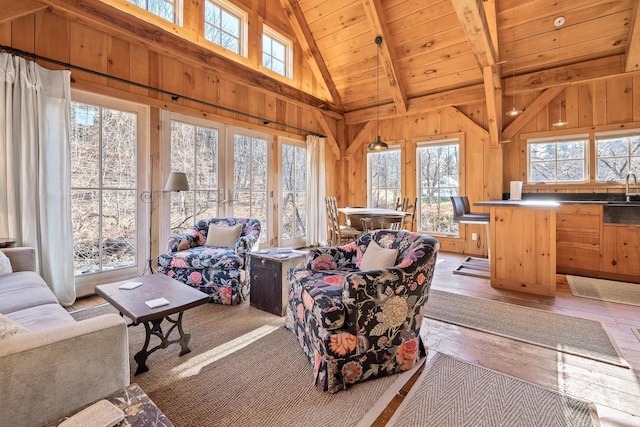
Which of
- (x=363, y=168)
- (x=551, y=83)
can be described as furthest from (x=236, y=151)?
(x=551, y=83)

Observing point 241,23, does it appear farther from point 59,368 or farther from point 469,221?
point 59,368

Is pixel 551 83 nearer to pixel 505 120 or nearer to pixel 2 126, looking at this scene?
pixel 505 120

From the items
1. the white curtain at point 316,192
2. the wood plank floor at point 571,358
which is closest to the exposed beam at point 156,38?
the white curtain at point 316,192

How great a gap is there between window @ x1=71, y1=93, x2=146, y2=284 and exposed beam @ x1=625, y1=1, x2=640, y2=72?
19.0 ft

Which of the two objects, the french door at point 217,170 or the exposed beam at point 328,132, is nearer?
the french door at point 217,170

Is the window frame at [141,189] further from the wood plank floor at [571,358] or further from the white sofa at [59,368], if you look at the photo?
the wood plank floor at [571,358]

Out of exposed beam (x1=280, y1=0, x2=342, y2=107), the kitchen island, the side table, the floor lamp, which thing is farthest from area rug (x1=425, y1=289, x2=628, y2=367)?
exposed beam (x1=280, y1=0, x2=342, y2=107)

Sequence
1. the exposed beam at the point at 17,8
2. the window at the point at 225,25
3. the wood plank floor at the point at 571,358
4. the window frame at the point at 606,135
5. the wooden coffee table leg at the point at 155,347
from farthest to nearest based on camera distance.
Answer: the window at the point at 225,25, the window frame at the point at 606,135, the exposed beam at the point at 17,8, the wooden coffee table leg at the point at 155,347, the wood plank floor at the point at 571,358

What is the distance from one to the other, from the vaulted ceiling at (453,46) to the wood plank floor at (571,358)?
2.98 m

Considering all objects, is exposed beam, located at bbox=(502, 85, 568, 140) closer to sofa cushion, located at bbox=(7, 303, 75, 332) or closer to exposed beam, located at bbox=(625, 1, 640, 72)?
exposed beam, located at bbox=(625, 1, 640, 72)

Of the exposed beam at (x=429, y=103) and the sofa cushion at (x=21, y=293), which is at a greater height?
the exposed beam at (x=429, y=103)

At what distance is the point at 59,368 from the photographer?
99cm

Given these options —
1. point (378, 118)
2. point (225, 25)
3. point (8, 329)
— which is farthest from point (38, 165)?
point (378, 118)

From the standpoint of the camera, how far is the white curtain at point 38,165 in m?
2.64
